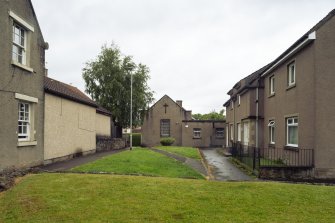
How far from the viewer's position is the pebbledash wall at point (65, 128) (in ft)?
49.3

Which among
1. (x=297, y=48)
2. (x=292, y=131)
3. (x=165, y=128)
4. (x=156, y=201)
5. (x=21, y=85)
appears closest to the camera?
(x=156, y=201)

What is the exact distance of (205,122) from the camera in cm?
4088

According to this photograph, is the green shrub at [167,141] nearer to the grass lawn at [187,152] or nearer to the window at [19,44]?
the grass lawn at [187,152]

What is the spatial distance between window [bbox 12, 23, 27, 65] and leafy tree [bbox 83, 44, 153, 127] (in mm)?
22582

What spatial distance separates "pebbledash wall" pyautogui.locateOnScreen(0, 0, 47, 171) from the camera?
36.8 feet

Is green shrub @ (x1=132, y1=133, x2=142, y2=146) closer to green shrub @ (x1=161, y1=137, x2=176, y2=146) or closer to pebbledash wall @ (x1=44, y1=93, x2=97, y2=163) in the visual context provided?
green shrub @ (x1=161, y1=137, x2=176, y2=146)

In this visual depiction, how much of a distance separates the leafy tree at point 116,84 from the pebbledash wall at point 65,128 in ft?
47.3

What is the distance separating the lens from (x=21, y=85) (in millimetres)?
12422

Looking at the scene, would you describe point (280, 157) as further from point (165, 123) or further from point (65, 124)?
point (165, 123)

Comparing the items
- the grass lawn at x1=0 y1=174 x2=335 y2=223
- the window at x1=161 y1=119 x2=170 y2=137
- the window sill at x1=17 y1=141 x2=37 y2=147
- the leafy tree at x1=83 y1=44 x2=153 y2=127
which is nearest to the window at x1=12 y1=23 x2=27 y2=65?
the window sill at x1=17 y1=141 x2=37 y2=147

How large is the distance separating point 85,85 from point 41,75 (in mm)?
23870

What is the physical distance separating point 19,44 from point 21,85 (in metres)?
1.73

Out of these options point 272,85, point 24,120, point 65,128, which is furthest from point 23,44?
point 272,85

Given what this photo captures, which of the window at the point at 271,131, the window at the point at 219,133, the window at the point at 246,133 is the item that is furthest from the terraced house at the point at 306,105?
the window at the point at 219,133
